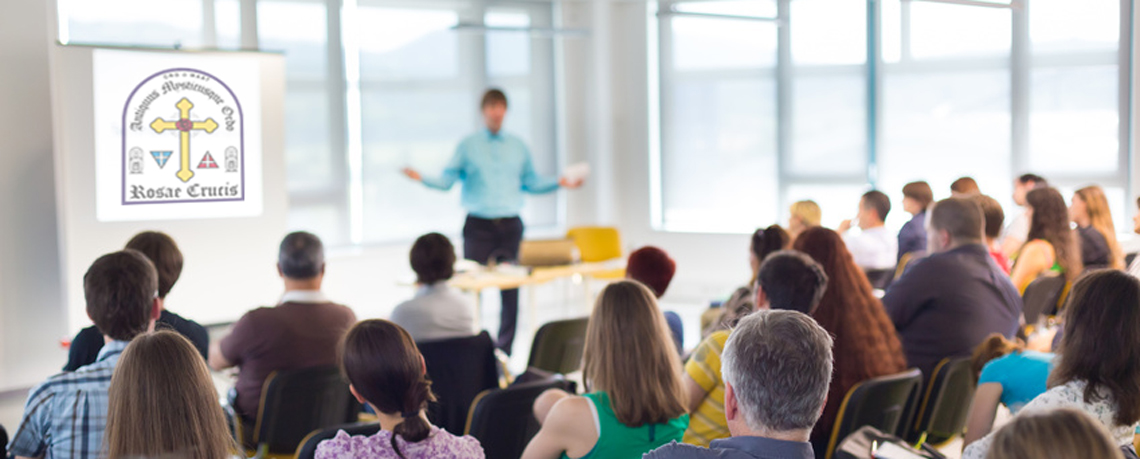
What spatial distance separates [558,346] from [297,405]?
1.24m

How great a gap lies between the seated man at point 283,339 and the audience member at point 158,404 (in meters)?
1.71

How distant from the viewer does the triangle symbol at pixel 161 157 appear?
6.37m

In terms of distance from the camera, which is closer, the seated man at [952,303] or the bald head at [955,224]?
the seated man at [952,303]

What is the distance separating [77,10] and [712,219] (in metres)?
5.81

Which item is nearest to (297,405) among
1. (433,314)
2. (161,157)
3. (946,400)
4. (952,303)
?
(433,314)

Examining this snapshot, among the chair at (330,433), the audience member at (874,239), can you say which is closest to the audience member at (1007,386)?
the chair at (330,433)

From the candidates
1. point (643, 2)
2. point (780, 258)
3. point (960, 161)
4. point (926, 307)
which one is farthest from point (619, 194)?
point (780, 258)

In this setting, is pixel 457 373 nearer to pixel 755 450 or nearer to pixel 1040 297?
pixel 755 450

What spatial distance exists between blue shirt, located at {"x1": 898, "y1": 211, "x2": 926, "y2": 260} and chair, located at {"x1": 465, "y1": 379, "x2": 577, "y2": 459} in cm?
380

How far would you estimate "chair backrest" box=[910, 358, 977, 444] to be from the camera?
3787 millimetres

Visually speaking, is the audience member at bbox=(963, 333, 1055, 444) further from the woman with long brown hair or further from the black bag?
the woman with long brown hair

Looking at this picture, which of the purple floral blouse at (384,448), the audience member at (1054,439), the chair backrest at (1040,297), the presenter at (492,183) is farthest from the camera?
the presenter at (492,183)

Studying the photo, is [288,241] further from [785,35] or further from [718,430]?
[785,35]

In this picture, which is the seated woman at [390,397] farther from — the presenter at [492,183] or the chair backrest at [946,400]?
the presenter at [492,183]
